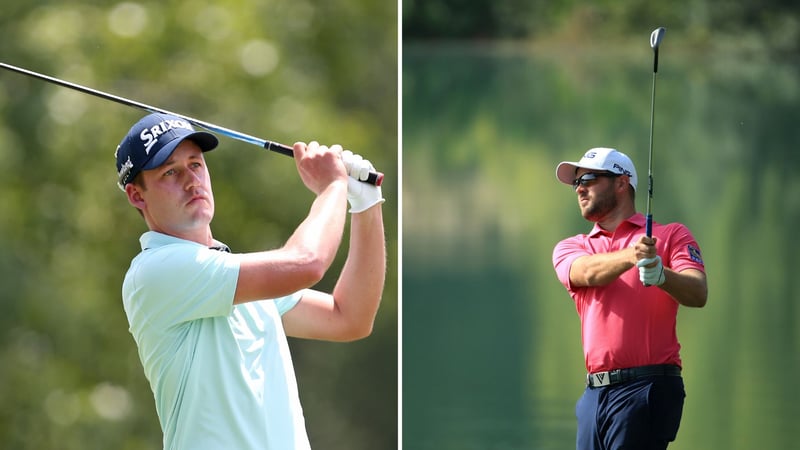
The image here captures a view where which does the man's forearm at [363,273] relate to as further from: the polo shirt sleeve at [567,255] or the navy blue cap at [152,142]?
the polo shirt sleeve at [567,255]

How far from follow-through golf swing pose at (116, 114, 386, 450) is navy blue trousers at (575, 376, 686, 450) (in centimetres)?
116

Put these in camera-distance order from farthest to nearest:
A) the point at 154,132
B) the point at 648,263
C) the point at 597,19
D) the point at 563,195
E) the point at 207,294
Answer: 1. the point at 597,19
2. the point at 563,195
3. the point at 648,263
4. the point at 154,132
5. the point at 207,294

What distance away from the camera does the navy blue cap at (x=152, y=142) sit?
204 centimetres

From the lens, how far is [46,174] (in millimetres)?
5754

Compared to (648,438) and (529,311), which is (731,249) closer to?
(529,311)

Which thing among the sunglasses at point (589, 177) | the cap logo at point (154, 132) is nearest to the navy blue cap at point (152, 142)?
the cap logo at point (154, 132)

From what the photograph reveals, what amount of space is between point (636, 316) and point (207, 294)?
52.8 inches

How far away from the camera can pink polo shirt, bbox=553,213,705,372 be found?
3.06 m

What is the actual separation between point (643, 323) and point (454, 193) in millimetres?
9398

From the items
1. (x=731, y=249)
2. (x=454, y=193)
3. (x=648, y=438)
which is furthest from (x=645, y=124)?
(x=648, y=438)

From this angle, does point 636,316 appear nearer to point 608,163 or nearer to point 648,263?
point 648,263

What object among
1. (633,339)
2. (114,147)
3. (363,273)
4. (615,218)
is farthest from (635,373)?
(114,147)

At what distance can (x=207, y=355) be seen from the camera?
1.97 meters

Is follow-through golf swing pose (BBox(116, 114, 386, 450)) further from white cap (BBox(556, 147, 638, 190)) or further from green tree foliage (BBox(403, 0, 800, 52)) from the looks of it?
green tree foliage (BBox(403, 0, 800, 52))
